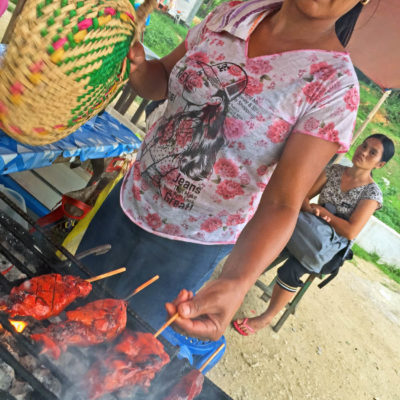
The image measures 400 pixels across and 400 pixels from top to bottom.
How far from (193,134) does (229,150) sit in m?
0.19

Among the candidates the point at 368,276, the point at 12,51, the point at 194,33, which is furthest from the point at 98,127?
the point at 368,276

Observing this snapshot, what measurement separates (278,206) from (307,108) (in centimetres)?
40

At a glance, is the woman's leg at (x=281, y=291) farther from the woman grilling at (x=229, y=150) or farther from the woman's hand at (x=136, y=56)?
the woman's hand at (x=136, y=56)

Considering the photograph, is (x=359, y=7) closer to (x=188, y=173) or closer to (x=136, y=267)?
(x=188, y=173)

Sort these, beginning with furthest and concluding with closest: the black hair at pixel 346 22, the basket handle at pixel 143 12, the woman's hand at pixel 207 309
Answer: the black hair at pixel 346 22, the basket handle at pixel 143 12, the woman's hand at pixel 207 309

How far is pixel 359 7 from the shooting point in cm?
146

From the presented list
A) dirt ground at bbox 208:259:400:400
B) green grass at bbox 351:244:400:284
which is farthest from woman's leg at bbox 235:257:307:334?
green grass at bbox 351:244:400:284

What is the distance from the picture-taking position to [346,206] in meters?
4.32

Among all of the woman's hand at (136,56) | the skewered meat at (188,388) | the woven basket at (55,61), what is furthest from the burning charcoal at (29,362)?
the woman's hand at (136,56)

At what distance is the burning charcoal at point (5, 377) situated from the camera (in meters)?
1.21

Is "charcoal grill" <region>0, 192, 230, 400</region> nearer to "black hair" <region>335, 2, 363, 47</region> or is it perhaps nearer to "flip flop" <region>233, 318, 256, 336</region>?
"black hair" <region>335, 2, 363, 47</region>

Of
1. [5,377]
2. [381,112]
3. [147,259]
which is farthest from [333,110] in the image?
[381,112]

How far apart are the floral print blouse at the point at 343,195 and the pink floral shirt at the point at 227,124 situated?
9.92ft

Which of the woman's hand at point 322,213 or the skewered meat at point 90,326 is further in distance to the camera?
the woman's hand at point 322,213
